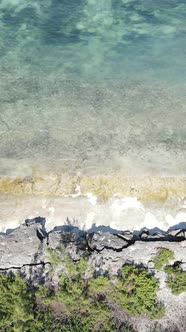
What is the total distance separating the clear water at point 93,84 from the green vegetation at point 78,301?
20.1 ft

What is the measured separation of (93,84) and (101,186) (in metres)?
7.96

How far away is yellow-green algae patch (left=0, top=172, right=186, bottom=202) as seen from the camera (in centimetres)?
1817

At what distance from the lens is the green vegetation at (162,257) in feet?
48.4

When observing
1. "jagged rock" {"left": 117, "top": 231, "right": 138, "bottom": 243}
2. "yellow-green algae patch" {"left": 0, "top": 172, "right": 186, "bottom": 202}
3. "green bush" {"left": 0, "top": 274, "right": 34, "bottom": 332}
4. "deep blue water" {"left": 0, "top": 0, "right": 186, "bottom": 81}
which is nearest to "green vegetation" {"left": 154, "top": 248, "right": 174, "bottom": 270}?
"jagged rock" {"left": 117, "top": 231, "right": 138, "bottom": 243}

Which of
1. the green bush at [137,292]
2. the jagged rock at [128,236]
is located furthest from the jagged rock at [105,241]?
the green bush at [137,292]

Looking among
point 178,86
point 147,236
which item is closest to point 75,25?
point 178,86

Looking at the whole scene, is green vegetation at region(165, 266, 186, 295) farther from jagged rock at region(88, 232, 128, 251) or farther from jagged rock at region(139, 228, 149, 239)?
jagged rock at region(88, 232, 128, 251)

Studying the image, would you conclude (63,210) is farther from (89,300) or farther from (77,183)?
(89,300)

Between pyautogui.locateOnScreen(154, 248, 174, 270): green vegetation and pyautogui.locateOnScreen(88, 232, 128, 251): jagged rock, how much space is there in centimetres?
141

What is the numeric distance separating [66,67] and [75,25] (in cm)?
489

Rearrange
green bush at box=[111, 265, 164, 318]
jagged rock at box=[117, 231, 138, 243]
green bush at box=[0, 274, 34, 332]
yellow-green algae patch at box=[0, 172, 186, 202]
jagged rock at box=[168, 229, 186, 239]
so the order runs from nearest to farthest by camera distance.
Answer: green bush at box=[0, 274, 34, 332], green bush at box=[111, 265, 164, 318], jagged rock at box=[117, 231, 138, 243], jagged rock at box=[168, 229, 186, 239], yellow-green algae patch at box=[0, 172, 186, 202]

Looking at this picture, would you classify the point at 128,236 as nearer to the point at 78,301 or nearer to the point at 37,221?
the point at 78,301

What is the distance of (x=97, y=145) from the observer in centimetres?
2009

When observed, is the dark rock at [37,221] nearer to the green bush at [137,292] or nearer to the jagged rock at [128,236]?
the jagged rock at [128,236]
